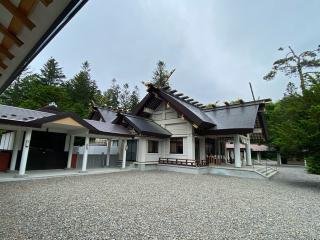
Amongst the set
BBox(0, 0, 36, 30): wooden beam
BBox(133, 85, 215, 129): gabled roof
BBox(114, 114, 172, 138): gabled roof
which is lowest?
BBox(0, 0, 36, 30): wooden beam

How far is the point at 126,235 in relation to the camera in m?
3.21

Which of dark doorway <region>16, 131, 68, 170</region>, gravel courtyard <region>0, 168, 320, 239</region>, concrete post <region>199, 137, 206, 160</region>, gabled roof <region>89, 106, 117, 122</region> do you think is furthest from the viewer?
gabled roof <region>89, 106, 117, 122</region>

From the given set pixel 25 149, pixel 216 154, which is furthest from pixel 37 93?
pixel 216 154

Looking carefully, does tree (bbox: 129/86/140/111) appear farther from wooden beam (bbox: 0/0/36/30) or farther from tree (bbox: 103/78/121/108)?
wooden beam (bbox: 0/0/36/30)

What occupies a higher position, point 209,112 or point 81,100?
point 81,100

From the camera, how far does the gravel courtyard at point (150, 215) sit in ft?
10.9

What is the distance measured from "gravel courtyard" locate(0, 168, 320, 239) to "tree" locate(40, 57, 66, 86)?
33602 millimetres

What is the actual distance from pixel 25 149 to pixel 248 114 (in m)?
13.9

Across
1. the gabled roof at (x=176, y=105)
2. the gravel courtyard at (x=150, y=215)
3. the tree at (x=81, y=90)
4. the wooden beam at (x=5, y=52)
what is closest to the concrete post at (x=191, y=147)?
the gabled roof at (x=176, y=105)

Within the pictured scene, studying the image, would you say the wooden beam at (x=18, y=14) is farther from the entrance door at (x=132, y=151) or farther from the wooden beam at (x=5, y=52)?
the entrance door at (x=132, y=151)

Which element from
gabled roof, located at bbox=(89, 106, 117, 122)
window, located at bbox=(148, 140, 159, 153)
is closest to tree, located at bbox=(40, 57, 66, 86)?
gabled roof, located at bbox=(89, 106, 117, 122)

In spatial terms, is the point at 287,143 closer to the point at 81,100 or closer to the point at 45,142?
the point at 45,142

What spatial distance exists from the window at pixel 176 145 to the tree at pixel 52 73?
98.0 feet

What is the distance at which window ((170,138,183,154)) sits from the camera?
1432 cm
